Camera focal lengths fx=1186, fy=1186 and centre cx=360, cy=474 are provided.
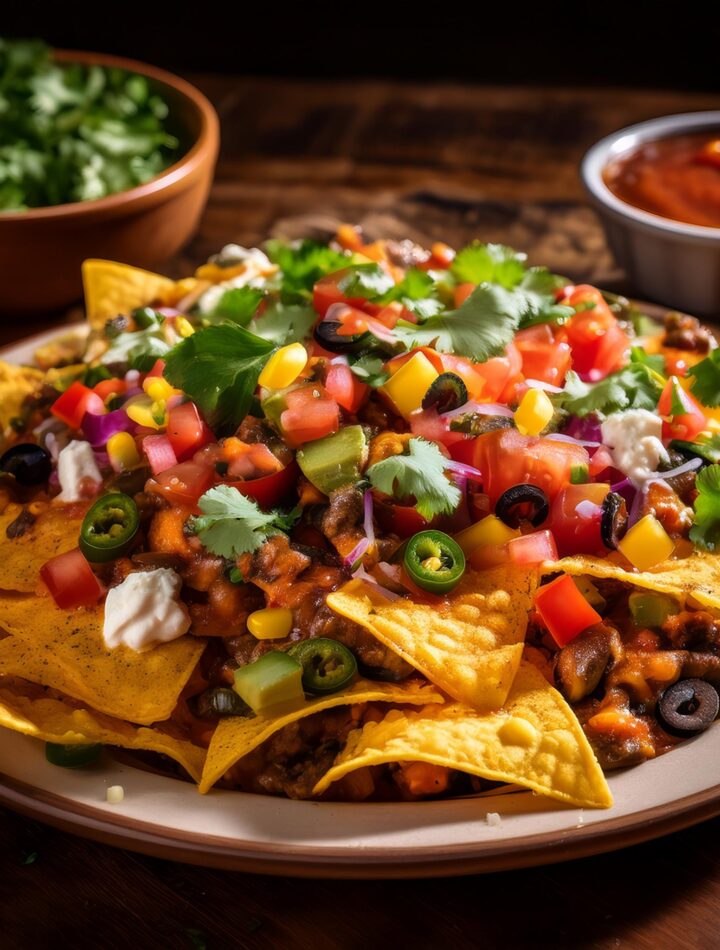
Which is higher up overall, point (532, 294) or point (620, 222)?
point (532, 294)

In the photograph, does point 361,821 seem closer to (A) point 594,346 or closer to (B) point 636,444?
(B) point 636,444

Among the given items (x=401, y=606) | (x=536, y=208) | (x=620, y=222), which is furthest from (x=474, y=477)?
(x=536, y=208)

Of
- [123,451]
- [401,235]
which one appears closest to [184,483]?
[123,451]

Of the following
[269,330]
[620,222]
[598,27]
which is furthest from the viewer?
[598,27]

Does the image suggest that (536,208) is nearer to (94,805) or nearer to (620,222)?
(620,222)

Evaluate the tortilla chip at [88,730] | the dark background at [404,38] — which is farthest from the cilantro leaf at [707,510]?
the dark background at [404,38]
